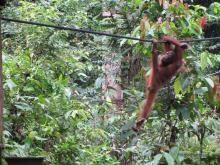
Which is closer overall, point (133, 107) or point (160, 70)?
point (160, 70)

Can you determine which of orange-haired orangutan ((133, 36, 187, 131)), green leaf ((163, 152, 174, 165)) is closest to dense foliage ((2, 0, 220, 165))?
green leaf ((163, 152, 174, 165))

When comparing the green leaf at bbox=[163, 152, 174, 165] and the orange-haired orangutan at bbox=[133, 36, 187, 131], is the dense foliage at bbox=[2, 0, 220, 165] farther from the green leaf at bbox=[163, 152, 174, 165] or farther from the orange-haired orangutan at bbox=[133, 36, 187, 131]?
the orange-haired orangutan at bbox=[133, 36, 187, 131]

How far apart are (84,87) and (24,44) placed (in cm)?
136

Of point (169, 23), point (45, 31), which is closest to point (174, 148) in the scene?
point (169, 23)

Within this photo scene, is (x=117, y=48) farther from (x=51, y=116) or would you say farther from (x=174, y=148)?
(x=174, y=148)

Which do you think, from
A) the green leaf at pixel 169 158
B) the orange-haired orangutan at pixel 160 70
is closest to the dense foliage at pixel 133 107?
the green leaf at pixel 169 158

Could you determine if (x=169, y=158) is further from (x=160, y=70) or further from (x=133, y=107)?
(x=160, y=70)

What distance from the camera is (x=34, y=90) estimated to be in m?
3.15

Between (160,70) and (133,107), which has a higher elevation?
(160,70)

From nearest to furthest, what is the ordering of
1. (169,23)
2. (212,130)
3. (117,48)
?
1. (169,23)
2. (212,130)
3. (117,48)

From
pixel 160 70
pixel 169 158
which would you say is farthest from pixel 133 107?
pixel 160 70

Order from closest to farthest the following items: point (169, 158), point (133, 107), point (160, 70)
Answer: point (160, 70) < point (169, 158) < point (133, 107)

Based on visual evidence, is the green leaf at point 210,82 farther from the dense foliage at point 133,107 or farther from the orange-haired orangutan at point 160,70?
the orange-haired orangutan at point 160,70

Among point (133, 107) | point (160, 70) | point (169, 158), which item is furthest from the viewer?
point (133, 107)
